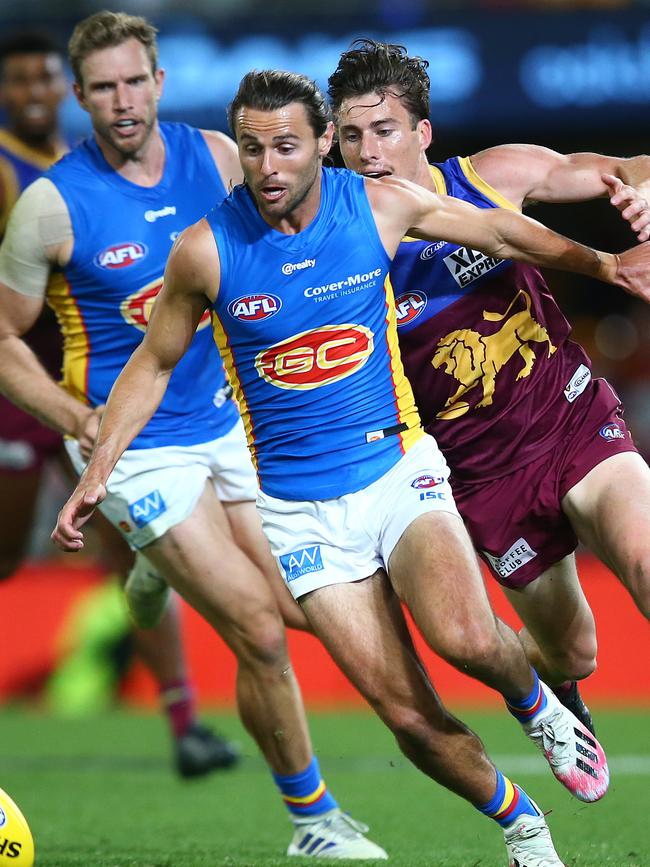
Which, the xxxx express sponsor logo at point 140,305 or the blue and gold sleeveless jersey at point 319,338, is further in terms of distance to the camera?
the xxxx express sponsor logo at point 140,305

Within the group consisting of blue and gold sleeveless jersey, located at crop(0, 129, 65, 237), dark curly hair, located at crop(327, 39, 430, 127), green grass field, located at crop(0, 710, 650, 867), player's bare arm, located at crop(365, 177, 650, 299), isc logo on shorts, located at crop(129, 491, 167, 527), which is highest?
dark curly hair, located at crop(327, 39, 430, 127)

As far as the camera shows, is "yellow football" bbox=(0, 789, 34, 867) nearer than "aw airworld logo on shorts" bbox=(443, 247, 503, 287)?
Yes

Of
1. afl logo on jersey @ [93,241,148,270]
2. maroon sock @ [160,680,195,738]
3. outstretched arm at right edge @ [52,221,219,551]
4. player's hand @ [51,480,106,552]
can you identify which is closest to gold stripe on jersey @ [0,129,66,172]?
afl logo on jersey @ [93,241,148,270]

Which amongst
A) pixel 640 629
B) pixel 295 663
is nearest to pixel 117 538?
pixel 295 663

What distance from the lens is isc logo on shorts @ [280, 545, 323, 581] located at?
15.8 feet

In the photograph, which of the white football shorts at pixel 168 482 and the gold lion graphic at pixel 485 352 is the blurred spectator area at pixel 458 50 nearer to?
the white football shorts at pixel 168 482

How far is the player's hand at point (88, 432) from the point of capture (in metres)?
5.73

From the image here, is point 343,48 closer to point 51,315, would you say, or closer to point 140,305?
point 51,315

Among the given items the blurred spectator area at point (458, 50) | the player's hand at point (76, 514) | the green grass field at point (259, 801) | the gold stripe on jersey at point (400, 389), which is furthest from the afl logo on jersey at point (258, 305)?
the blurred spectator area at point (458, 50)

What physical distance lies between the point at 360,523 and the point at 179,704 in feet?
10.1

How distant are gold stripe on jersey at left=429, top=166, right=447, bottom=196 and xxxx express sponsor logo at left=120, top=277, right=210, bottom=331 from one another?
50.6 inches

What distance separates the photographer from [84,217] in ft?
19.8

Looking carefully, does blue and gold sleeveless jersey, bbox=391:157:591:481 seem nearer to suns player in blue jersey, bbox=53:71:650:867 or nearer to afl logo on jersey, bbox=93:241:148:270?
suns player in blue jersey, bbox=53:71:650:867

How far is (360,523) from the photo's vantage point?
480cm
